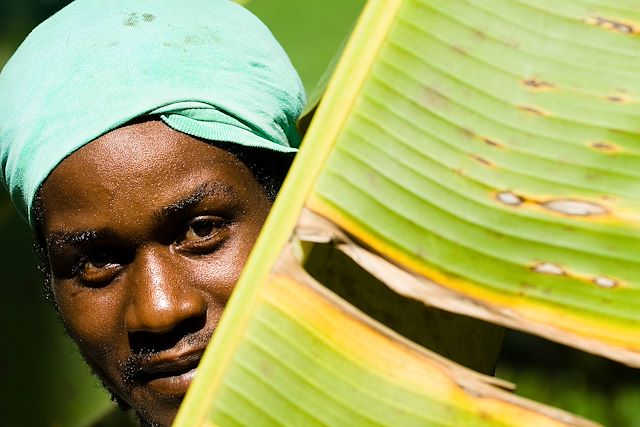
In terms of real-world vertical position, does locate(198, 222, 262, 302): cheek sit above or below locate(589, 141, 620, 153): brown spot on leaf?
below

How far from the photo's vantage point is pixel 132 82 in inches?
57.6

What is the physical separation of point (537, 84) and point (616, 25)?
97 millimetres

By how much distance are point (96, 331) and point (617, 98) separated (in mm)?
949

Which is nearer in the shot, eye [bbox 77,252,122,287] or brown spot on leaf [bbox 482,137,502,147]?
brown spot on leaf [bbox 482,137,502,147]

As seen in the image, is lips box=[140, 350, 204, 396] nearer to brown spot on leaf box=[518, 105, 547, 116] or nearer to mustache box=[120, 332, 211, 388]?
mustache box=[120, 332, 211, 388]

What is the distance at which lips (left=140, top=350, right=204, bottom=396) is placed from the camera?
57.6 inches

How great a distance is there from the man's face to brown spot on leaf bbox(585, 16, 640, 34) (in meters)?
0.70

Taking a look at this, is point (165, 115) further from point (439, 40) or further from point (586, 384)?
point (586, 384)

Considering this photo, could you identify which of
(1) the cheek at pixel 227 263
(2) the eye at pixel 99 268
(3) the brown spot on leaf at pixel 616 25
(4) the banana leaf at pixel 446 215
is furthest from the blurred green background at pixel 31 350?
(3) the brown spot on leaf at pixel 616 25

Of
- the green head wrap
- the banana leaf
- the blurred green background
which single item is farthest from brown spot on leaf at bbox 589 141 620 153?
the blurred green background

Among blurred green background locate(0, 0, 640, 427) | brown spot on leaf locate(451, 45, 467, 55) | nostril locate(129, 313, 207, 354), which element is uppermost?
brown spot on leaf locate(451, 45, 467, 55)

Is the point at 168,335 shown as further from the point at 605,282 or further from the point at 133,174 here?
the point at 605,282

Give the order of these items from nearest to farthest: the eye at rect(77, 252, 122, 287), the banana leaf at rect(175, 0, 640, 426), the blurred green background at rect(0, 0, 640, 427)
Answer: the banana leaf at rect(175, 0, 640, 426) < the eye at rect(77, 252, 122, 287) < the blurred green background at rect(0, 0, 640, 427)

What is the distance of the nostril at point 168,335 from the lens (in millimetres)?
1437
